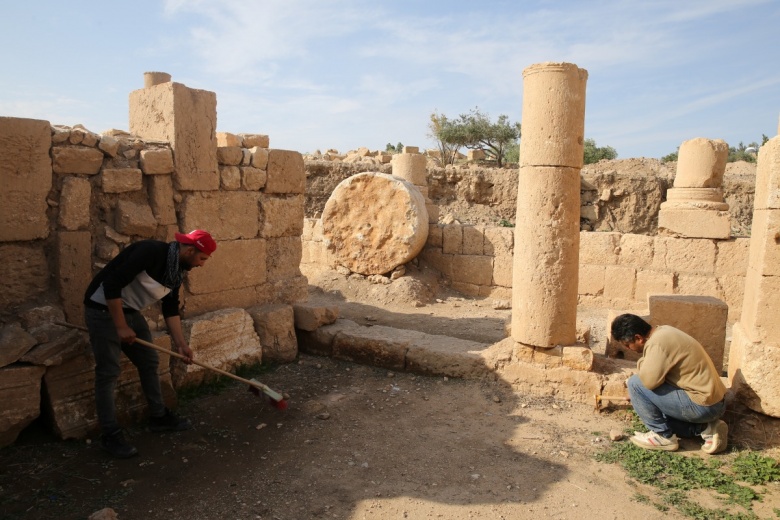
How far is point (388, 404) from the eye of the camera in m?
5.23

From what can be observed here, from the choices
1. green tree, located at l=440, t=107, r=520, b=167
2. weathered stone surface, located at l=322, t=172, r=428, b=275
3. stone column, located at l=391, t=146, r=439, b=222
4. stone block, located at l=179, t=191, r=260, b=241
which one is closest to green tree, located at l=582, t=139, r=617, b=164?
green tree, located at l=440, t=107, r=520, b=167

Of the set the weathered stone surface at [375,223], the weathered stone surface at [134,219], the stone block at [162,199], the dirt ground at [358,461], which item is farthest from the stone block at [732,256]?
the weathered stone surface at [134,219]

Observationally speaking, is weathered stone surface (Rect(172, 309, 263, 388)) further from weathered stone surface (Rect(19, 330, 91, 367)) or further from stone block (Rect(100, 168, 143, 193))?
stone block (Rect(100, 168, 143, 193))

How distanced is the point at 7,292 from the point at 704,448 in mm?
5756

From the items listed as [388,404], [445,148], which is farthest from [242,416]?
[445,148]

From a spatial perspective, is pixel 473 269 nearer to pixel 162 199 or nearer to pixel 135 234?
pixel 162 199

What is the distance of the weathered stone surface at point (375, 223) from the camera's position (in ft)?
31.3

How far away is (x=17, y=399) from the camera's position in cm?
396

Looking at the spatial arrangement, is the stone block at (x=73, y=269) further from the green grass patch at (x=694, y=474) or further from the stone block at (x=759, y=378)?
the stone block at (x=759, y=378)

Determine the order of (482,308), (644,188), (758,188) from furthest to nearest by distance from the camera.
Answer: (644,188) → (482,308) → (758,188)

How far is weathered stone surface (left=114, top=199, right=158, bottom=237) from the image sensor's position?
15.9 feet

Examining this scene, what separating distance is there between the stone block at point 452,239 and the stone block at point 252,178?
4973 mm

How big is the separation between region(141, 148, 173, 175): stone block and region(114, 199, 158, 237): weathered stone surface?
340 mm

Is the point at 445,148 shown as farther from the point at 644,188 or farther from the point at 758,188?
the point at 758,188
